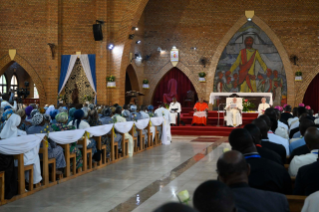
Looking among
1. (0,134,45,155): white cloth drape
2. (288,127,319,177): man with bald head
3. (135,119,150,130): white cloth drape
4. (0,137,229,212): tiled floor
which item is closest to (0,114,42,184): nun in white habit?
(0,134,45,155): white cloth drape

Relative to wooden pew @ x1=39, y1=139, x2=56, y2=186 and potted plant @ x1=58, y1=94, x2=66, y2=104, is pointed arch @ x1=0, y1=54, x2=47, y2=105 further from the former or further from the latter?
wooden pew @ x1=39, y1=139, x2=56, y2=186

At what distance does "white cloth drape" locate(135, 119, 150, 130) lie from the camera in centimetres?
1092

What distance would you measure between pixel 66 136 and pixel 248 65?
52.0ft

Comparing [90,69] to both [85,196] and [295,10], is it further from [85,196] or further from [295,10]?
[85,196]

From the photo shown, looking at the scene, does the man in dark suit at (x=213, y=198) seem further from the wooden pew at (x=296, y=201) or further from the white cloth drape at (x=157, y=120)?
the white cloth drape at (x=157, y=120)

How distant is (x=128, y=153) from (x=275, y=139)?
5.19 metres

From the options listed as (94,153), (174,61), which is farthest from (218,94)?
(94,153)

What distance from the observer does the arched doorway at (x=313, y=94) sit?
70.1 feet

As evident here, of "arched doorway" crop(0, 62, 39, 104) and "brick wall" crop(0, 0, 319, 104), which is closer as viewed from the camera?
"brick wall" crop(0, 0, 319, 104)

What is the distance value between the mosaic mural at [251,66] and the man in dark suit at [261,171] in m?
18.5

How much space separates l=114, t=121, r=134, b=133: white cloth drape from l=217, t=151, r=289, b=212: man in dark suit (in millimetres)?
7068

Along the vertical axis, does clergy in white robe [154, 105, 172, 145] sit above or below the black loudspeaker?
below

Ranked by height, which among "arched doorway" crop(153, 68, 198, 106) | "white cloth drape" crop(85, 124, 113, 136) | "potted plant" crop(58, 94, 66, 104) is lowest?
"white cloth drape" crop(85, 124, 113, 136)

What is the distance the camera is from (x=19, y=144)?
5.99 m
